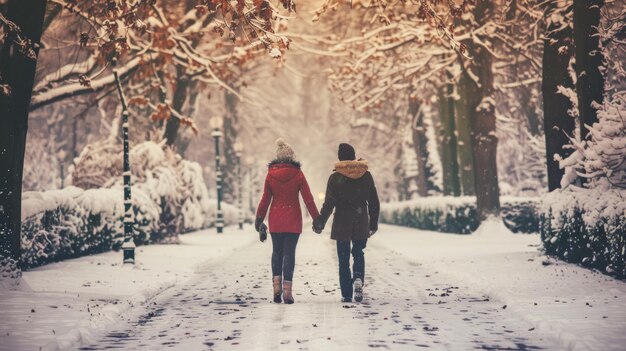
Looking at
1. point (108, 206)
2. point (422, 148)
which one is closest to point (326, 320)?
point (108, 206)

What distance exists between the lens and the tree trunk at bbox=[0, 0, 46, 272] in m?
12.9

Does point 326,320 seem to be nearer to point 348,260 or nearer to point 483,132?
point 348,260

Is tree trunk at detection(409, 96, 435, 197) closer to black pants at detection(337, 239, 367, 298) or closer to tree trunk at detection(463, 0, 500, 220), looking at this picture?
tree trunk at detection(463, 0, 500, 220)

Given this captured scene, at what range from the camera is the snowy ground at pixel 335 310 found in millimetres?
8516

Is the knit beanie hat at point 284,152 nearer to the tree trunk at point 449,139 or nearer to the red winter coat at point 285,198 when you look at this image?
the red winter coat at point 285,198

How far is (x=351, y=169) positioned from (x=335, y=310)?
1.92m

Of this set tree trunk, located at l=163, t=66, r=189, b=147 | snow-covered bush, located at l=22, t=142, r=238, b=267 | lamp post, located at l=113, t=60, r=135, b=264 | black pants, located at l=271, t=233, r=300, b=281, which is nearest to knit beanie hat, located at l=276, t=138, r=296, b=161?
black pants, located at l=271, t=233, r=300, b=281

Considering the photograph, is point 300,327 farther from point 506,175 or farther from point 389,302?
point 506,175

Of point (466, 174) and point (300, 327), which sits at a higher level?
point (466, 174)

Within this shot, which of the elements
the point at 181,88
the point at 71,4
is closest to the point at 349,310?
→ the point at 71,4

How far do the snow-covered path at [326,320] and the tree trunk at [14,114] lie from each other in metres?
2.45

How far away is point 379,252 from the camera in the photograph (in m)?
23.3

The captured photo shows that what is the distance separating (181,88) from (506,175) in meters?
34.6

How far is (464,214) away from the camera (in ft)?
101
